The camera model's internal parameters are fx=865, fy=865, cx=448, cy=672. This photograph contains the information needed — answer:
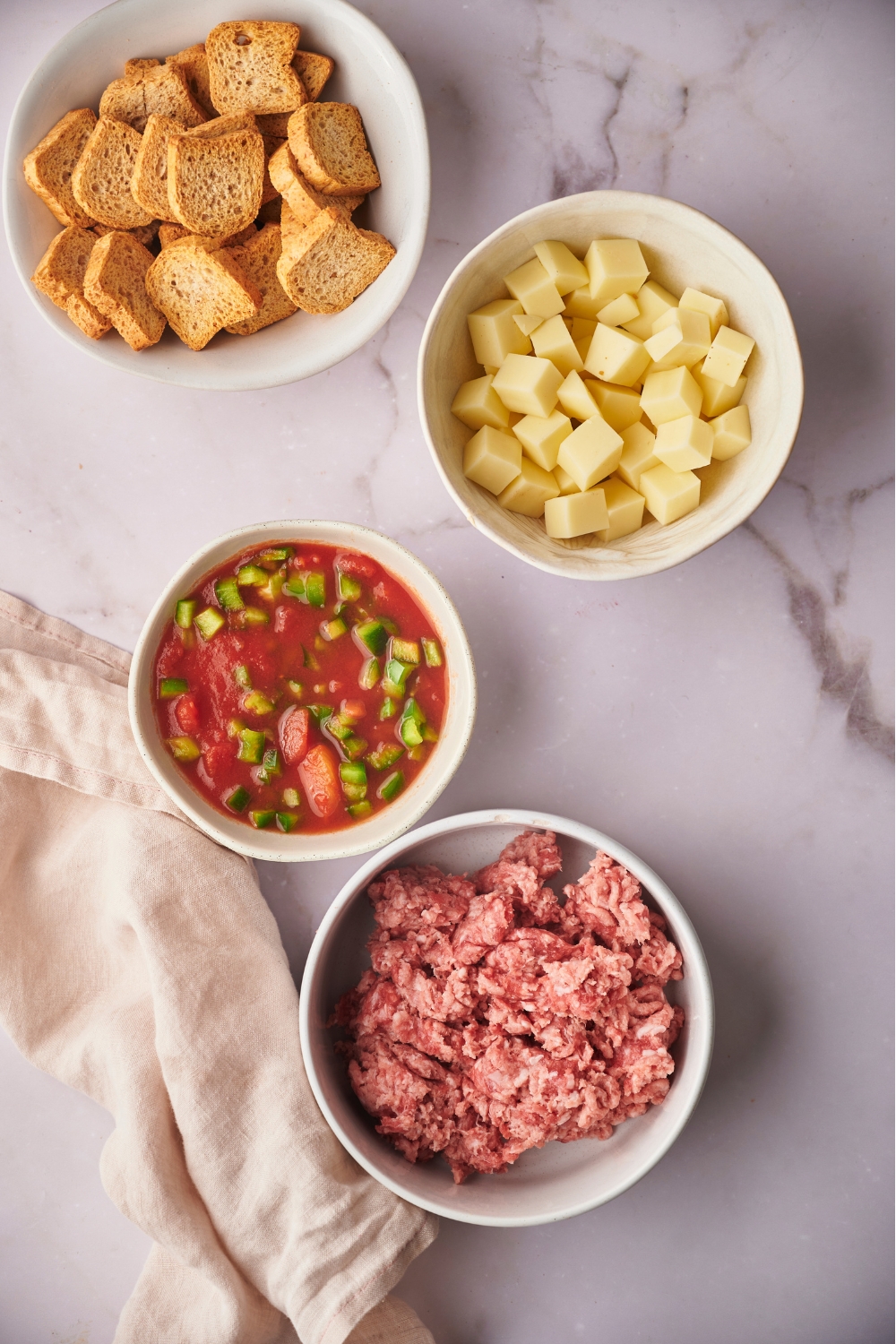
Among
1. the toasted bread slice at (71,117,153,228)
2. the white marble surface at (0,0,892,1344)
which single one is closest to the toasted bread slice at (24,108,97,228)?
the toasted bread slice at (71,117,153,228)

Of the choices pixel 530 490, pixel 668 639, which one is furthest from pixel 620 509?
pixel 668 639

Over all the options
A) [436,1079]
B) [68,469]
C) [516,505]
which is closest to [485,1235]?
[436,1079]

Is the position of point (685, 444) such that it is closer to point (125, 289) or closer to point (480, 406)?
point (480, 406)

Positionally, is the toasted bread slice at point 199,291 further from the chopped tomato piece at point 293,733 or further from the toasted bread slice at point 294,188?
the chopped tomato piece at point 293,733

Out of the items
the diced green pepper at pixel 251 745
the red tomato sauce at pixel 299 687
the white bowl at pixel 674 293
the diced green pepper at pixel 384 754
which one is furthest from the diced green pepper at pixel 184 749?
the white bowl at pixel 674 293

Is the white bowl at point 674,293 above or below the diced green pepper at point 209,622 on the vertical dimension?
above

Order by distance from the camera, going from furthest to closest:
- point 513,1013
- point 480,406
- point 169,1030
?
point 169,1030 < point 480,406 < point 513,1013

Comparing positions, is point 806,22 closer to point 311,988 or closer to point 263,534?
point 263,534
